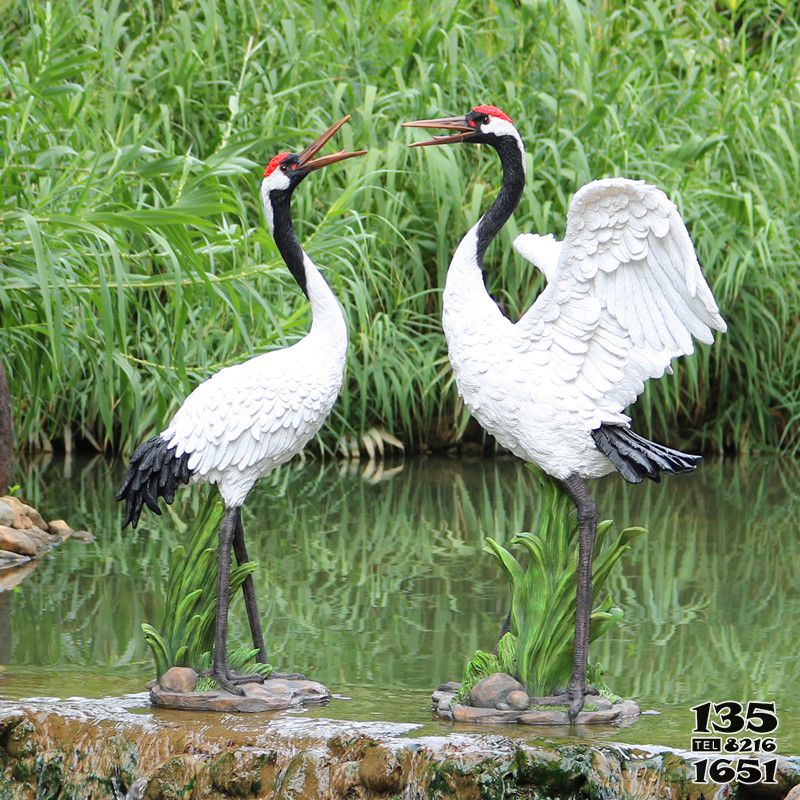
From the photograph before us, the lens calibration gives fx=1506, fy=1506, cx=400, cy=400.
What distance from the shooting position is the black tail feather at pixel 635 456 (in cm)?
405

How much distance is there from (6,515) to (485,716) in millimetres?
3546

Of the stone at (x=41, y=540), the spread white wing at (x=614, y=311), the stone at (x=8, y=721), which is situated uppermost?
the spread white wing at (x=614, y=311)

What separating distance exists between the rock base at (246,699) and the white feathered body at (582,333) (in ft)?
3.05

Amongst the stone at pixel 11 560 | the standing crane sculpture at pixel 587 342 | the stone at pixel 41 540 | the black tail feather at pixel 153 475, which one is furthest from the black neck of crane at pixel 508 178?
the stone at pixel 41 540

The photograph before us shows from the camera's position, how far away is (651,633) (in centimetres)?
553

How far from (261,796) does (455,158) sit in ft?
20.1

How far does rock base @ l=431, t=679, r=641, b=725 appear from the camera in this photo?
13.1ft

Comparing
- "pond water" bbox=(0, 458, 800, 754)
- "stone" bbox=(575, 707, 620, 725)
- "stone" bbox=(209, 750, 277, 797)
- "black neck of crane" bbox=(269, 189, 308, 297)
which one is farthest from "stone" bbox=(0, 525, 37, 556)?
"stone" bbox=(575, 707, 620, 725)

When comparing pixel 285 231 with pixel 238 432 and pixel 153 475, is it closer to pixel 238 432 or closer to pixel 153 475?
pixel 238 432

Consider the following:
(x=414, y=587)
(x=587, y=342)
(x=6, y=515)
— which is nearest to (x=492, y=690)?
(x=587, y=342)

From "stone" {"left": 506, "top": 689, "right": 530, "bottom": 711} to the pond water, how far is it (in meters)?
0.12

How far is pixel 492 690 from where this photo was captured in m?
4.09

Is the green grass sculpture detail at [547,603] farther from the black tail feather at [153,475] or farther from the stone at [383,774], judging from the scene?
the black tail feather at [153,475]

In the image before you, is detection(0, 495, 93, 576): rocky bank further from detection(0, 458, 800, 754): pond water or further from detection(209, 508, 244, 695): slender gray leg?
detection(209, 508, 244, 695): slender gray leg
